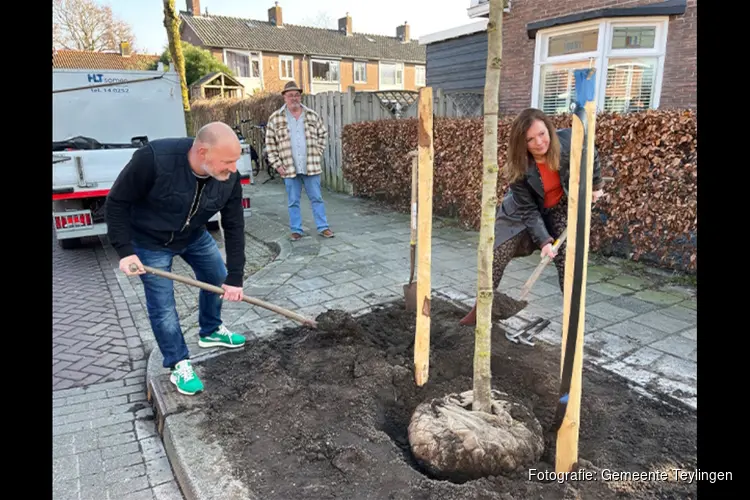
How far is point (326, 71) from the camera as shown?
40469 mm

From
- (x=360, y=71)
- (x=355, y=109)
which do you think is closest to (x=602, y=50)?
(x=355, y=109)

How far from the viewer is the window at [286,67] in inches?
1496

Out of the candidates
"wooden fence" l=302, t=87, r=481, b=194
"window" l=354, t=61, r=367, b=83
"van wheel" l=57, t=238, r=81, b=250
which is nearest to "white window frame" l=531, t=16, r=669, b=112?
"wooden fence" l=302, t=87, r=481, b=194

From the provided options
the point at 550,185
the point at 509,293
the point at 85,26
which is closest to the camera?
the point at 550,185

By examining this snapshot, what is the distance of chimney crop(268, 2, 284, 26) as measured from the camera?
40.9 m

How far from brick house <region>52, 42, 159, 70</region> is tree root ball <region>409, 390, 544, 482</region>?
103 ft

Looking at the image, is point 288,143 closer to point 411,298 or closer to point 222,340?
point 411,298

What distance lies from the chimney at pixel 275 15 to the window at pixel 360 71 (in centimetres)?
746

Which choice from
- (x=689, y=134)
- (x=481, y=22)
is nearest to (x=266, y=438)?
(x=689, y=134)

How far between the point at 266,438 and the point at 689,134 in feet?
15.2

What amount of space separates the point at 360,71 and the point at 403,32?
976 cm

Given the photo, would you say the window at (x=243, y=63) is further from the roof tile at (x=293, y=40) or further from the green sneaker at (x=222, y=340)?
the green sneaker at (x=222, y=340)

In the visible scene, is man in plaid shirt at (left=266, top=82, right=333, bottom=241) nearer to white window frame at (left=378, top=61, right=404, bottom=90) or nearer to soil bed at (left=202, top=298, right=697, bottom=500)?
soil bed at (left=202, top=298, right=697, bottom=500)
